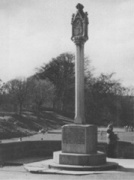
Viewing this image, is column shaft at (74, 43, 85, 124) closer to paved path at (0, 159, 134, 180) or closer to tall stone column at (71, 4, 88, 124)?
tall stone column at (71, 4, 88, 124)

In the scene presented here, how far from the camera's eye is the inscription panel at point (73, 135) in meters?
13.0

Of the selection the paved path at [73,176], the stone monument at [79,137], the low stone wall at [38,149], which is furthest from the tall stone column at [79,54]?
the low stone wall at [38,149]

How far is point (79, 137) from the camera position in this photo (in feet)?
42.9

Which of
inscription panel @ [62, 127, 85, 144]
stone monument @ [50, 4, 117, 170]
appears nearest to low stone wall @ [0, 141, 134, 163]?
stone monument @ [50, 4, 117, 170]

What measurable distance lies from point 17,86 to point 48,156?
35298mm

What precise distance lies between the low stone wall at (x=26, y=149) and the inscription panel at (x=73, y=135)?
3.32m

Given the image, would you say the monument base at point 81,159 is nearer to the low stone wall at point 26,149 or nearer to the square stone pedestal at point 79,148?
the square stone pedestal at point 79,148

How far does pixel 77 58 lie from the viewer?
45.4 ft

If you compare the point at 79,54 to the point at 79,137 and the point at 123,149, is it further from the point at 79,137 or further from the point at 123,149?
the point at 123,149

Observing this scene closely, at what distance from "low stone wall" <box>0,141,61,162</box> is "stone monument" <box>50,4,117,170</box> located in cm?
288

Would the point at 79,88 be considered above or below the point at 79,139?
above

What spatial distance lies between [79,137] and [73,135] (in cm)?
26

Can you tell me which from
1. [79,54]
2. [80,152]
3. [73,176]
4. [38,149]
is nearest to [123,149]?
[38,149]

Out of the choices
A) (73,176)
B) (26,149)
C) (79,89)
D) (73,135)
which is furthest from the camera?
(26,149)
